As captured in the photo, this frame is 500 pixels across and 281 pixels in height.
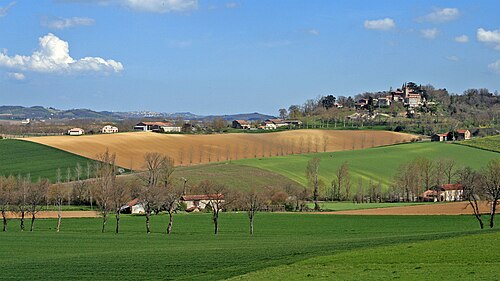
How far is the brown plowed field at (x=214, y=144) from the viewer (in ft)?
467

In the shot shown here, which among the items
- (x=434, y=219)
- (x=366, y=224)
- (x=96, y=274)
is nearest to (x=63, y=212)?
(x=366, y=224)

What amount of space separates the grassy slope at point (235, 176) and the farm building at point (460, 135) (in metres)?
79.4

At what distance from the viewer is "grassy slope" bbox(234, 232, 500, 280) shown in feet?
101

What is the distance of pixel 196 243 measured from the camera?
183 feet

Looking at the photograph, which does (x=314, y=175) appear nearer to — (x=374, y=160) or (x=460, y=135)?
(x=374, y=160)

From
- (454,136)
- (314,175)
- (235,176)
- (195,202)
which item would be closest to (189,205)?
(195,202)

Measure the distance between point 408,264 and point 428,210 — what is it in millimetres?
55713

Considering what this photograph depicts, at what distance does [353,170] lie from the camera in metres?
130

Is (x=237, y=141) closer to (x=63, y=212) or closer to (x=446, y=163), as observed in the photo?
(x=446, y=163)

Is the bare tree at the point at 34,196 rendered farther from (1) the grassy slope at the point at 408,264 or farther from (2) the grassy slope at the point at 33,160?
(1) the grassy slope at the point at 408,264

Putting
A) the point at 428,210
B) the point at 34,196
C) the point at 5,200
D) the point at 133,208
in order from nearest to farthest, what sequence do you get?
the point at 5,200 < the point at 34,196 < the point at 428,210 < the point at 133,208

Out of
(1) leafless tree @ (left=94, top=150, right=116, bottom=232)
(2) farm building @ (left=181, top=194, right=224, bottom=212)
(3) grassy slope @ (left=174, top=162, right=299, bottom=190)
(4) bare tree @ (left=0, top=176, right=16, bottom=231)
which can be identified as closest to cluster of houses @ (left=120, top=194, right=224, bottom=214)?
(2) farm building @ (left=181, top=194, right=224, bottom=212)

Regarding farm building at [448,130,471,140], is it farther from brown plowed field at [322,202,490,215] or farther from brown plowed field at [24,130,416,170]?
brown plowed field at [322,202,490,215]

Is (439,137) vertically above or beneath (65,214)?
above
